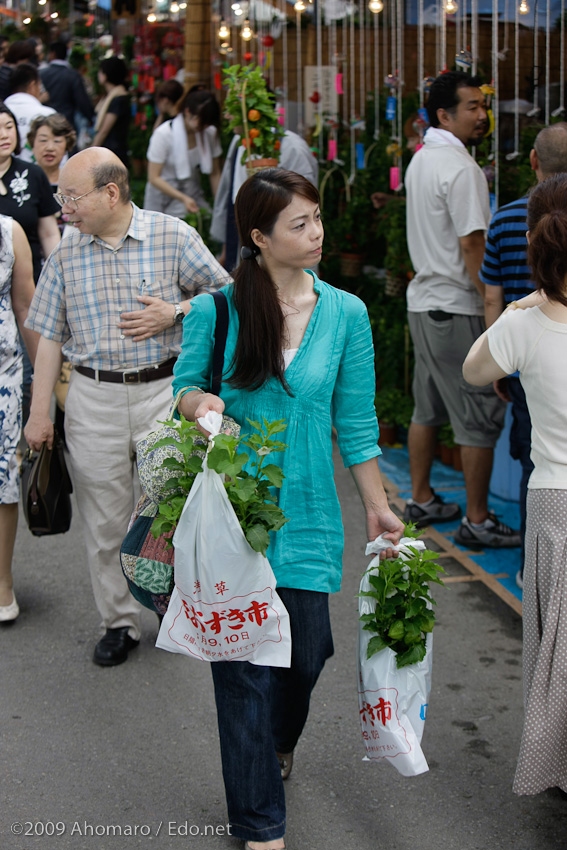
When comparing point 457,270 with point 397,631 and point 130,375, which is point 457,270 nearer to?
point 130,375

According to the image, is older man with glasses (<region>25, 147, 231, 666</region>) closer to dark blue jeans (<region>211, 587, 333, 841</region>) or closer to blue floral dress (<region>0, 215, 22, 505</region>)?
blue floral dress (<region>0, 215, 22, 505</region>)

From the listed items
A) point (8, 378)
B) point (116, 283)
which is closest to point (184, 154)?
point (8, 378)

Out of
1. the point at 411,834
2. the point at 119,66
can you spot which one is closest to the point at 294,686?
the point at 411,834

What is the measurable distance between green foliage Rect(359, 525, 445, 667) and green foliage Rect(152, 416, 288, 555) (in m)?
0.44

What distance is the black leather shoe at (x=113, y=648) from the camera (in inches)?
159

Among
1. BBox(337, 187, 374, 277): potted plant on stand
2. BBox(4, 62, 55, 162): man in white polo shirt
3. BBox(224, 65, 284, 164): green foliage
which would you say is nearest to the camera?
BBox(224, 65, 284, 164): green foliage

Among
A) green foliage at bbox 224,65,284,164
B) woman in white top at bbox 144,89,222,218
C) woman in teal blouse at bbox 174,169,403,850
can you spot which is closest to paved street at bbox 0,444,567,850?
woman in teal blouse at bbox 174,169,403,850

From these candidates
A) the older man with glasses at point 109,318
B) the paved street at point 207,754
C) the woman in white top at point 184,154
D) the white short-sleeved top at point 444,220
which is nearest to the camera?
the paved street at point 207,754

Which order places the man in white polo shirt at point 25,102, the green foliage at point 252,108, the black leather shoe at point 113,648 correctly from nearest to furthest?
the black leather shoe at point 113,648 < the green foliage at point 252,108 < the man in white polo shirt at point 25,102

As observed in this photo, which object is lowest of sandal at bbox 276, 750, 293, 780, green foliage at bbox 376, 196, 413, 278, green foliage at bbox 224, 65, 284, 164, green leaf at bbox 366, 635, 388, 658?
sandal at bbox 276, 750, 293, 780

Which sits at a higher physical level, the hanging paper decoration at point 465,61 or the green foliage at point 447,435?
the hanging paper decoration at point 465,61

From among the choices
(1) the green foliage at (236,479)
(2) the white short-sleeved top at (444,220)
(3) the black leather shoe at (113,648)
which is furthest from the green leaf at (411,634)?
(2) the white short-sleeved top at (444,220)

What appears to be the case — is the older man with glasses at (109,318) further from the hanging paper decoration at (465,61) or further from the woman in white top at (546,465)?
the hanging paper decoration at (465,61)

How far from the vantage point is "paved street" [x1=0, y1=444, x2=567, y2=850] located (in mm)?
2980
